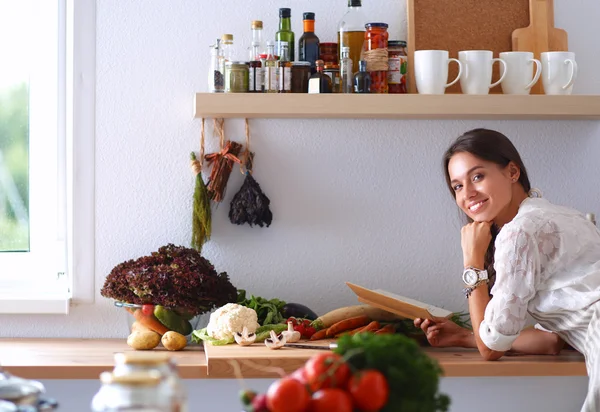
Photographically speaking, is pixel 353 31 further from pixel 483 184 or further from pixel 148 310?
pixel 148 310

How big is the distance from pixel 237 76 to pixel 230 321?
28.4 inches

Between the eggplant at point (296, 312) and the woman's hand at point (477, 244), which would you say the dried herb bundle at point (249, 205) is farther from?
the woman's hand at point (477, 244)

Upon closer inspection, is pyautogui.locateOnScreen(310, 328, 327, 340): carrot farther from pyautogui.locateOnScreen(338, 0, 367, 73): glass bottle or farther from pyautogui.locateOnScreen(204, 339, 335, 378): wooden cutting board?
pyautogui.locateOnScreen(338, 0, 367, 73): glass bottle

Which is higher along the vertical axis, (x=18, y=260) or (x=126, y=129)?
(x=126, y=129)

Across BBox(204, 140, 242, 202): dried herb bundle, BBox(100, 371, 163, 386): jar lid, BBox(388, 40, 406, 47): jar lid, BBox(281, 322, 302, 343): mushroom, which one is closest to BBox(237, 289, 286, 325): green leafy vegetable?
BBox(281, 322, 302, 343): mushroom

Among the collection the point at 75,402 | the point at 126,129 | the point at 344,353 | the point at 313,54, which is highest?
the point at 313,54

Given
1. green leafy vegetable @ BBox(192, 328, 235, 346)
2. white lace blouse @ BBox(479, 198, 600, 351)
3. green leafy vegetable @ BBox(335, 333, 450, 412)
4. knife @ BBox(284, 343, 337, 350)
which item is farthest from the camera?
green leafy vegetable @ BBox(192, 328, 235, 346)

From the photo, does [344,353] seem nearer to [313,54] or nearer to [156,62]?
[313,54]

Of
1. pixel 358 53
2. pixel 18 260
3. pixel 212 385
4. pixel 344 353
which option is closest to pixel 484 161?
pixel 358 53

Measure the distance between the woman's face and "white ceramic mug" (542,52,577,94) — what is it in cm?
45

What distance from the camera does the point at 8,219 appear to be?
9.28ft

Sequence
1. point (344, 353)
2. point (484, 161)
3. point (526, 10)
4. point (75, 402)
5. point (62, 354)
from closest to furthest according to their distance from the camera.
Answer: point (344, 353), point (484, 161), point (62, 354), point (75, 402), point (526, 10)

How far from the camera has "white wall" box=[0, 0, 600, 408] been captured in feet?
9.00

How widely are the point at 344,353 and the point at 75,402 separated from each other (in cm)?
168
